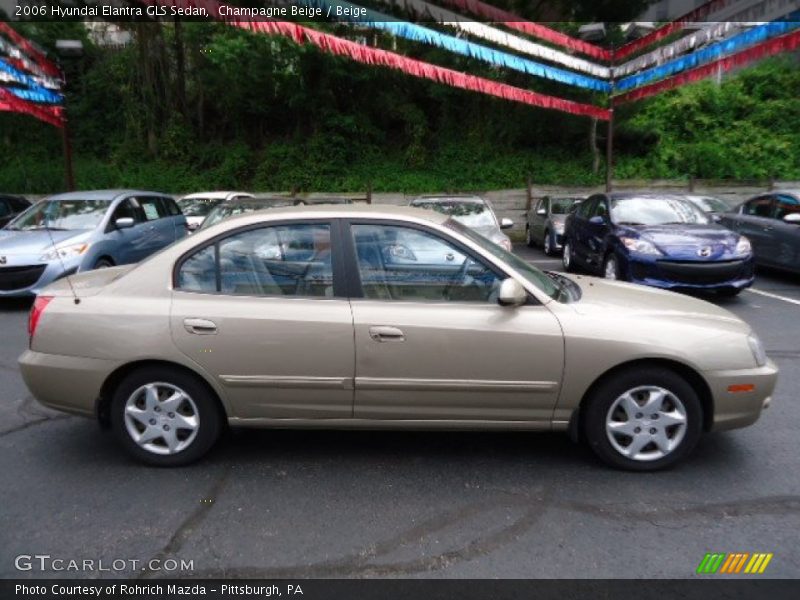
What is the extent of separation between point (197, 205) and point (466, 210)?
7153 mm

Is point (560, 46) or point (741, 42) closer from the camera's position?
point (741, 42)

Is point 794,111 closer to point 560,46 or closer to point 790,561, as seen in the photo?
point 560,46

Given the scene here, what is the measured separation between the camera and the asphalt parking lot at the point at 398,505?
278cm

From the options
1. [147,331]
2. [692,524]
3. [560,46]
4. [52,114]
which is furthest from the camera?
[52,114]

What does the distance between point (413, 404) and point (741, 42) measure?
13272mm

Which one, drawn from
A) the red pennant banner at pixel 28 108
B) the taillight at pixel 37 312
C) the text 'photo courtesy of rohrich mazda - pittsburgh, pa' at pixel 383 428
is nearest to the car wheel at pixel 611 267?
the text 'photo courtesy of rohrich mazda - pittsburgh, pa' at pixel 383 428

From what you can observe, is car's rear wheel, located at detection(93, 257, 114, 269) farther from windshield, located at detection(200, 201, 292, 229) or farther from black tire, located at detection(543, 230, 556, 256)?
black tire, located at detection(543, 230, 556, 256)

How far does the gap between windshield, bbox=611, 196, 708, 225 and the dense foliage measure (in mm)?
10602

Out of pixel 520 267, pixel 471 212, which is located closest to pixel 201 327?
pixel 520 267

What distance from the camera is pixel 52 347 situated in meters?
3.63

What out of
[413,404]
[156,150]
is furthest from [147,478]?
[156,150]

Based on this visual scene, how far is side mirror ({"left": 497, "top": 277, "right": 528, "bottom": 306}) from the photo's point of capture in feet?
11.1

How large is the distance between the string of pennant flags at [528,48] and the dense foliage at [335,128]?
12.0 feet

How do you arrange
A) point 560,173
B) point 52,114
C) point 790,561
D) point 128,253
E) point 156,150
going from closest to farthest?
point 790,561 < point 128,253 < point 52,114 < point 560,173 < point 156,150
